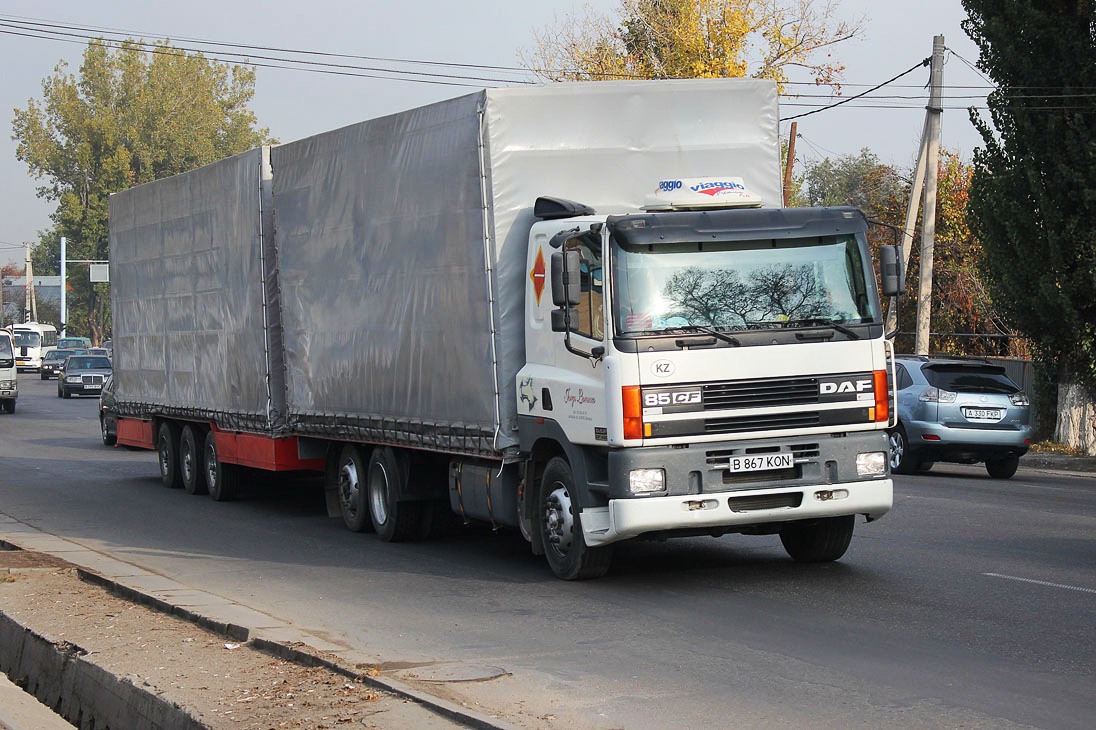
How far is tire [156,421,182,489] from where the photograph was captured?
63.8 feet

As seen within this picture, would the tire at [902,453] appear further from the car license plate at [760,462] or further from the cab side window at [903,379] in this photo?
the car license plate at [760,462]

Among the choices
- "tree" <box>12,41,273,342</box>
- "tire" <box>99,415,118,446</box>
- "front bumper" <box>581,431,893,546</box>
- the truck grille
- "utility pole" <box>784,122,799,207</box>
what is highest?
"tree" <box>12,41,273,342</box>

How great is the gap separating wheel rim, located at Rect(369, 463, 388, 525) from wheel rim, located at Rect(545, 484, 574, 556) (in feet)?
9.78

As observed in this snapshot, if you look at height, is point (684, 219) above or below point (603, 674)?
above

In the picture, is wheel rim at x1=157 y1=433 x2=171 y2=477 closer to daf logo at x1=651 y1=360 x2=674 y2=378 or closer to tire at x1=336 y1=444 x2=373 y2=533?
tire at x1=336 y1=444 x2=373 y2=533

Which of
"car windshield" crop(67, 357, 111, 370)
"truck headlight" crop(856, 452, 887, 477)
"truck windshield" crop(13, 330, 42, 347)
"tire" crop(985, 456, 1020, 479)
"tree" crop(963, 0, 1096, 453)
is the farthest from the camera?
"truck windshield" crop(13, 330, 42, 347)

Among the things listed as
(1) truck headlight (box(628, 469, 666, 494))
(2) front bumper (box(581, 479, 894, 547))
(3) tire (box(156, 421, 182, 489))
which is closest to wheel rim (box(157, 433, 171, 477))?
(3) tire (box(156, 421, 182, 489))

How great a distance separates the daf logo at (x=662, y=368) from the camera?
956cm

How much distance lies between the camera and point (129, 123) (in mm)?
94438

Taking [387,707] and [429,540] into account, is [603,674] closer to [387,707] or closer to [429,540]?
[387,707]

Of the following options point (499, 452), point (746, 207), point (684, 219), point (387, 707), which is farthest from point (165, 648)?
point (746, 207)

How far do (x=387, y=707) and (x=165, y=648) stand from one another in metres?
2.25

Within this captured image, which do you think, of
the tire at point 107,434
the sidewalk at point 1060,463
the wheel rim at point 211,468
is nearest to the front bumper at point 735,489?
the wheel rim at point 211,468

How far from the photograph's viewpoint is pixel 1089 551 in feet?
39.1
